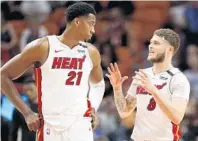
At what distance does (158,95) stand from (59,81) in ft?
3.12

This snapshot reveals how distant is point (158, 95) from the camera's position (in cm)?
633

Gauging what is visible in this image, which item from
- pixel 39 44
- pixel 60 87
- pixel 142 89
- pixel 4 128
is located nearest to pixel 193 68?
pixel 4 128

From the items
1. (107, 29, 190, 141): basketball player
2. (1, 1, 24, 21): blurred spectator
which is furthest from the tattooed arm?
(1, 1, 24, 21): blurred spectator

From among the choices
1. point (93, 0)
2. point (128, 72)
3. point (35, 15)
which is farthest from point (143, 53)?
point (35, 15)

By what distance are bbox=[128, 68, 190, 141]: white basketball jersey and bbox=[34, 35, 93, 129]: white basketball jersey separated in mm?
650

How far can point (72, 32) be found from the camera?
652 centimetres

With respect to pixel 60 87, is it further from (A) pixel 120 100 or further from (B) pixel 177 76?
(B) pixel 177 76

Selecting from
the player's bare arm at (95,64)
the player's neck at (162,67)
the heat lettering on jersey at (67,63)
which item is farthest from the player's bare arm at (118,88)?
the heat lettering on jersey at (67,63)

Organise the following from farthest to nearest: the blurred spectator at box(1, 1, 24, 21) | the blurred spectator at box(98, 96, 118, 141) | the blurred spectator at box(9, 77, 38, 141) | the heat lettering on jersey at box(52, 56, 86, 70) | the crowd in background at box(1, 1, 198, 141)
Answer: the blurred spectator at box(1, 1, 24, 21) → the crowd in background at box(1, 1, 198, 141) → the blurred spectator at box(98, 96, 118, 141) → the blurred spectator at box(9, 77, 38, 141) → the heat lettering on jersey at box(52, 56, 86, 70)

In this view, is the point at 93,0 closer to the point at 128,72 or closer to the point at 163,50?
the point at 128,72

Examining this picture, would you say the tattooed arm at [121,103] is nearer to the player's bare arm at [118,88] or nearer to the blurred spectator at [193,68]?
the player's bare arm at [118,88]

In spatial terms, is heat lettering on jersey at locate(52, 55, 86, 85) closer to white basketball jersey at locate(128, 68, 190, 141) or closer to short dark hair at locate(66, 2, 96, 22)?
short dark hair at locate(66, 2, 96, 22)

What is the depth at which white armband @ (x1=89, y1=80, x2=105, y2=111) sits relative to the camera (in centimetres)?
675

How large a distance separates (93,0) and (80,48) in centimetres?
598
